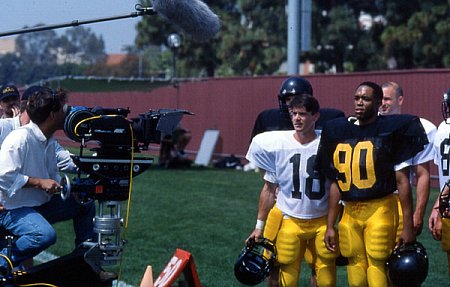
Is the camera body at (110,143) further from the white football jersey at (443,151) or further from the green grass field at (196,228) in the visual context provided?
the green grass field at (196,228)

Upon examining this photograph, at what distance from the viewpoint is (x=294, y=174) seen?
21.8 feet

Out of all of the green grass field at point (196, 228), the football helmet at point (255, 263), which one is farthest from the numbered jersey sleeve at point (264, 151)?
the green grass field at point (196, 228)

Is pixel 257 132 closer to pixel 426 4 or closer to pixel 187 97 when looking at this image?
pixel 187 97

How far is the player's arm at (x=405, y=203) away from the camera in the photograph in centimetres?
622

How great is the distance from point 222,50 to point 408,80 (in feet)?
73.4

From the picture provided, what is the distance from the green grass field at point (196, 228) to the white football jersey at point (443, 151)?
5.95 feet

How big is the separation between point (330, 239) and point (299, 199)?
1.31 ft

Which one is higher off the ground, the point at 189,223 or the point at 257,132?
the point at 257,132

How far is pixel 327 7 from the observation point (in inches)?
1454

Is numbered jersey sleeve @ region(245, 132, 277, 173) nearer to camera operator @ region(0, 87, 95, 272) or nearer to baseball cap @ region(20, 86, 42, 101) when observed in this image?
camera operator @ region(0, 87, 95, 272)

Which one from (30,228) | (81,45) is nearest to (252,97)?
(81,45)

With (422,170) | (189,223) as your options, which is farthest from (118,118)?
(189,223)

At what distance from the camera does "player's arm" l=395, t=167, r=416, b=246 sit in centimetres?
622

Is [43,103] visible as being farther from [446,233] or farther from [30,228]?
[446,233]
